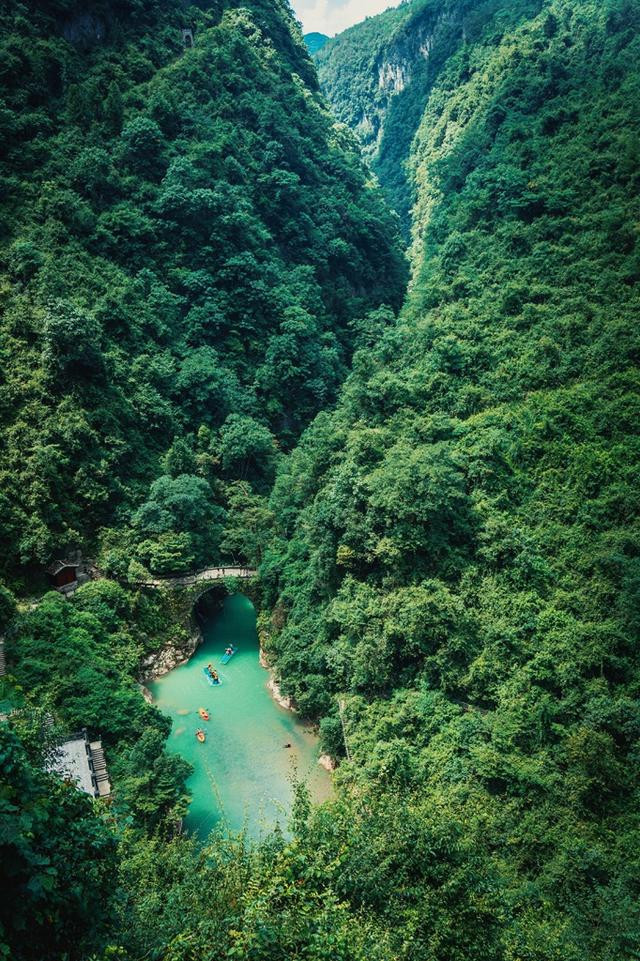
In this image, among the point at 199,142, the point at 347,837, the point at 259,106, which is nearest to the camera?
the point at 347,837

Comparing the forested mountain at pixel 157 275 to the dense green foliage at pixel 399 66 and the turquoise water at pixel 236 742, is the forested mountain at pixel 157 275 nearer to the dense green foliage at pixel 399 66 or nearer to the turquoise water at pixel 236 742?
the turquoise water at pixel 236 742

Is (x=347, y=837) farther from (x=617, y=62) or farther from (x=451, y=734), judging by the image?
(x=617, y=62)

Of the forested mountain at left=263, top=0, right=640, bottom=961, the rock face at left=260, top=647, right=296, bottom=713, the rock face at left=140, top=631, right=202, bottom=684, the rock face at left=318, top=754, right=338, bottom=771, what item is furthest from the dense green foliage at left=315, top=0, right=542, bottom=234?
the rock face at left=318, top=754, right=338, bottom=771

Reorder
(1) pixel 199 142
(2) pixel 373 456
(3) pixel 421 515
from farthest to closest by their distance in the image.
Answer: (1) pixel 199 142, (2) pixel 373 456, (3) pixel 421 515

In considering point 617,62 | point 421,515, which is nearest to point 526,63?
point 617,62

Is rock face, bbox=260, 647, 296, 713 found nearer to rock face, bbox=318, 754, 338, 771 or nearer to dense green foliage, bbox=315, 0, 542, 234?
rock face, bbox=318, 754, 338, 771

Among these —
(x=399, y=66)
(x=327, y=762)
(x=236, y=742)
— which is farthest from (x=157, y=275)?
(x=399, y=66)

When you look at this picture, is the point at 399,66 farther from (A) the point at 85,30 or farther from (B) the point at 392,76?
(A) the point at 85,30

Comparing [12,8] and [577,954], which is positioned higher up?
[12,8]

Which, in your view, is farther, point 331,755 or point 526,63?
point 526,63
